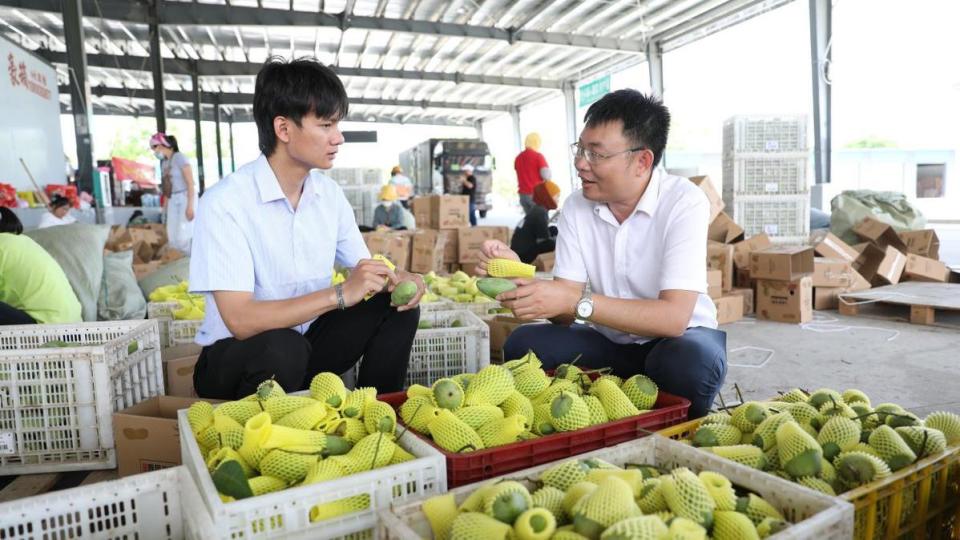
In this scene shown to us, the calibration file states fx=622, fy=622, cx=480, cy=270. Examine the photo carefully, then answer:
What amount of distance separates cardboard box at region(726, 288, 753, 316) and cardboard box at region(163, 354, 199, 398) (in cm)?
430

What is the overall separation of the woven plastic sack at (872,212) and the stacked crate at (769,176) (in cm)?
43

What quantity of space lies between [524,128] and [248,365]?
2228cm

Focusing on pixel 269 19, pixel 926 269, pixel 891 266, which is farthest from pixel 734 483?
pixel 269 19

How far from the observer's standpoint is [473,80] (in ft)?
57.1

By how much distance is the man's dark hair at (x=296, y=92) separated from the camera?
200cm

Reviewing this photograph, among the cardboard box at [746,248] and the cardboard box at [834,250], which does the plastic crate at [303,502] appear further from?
the cardboard box at [834,250]

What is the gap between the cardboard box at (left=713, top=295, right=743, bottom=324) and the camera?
504 centimetres

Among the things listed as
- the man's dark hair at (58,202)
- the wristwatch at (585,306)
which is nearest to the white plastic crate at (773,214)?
the wristwatch at (585,306)

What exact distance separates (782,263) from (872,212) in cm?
237

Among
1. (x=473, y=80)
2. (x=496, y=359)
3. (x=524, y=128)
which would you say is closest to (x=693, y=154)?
(x=524, y=128)

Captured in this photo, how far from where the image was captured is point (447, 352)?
8.68ft

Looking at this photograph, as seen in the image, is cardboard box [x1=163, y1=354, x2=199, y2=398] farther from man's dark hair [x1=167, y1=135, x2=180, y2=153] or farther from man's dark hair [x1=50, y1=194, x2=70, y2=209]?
man's dark hair [x1=167, y1=135, x2=180, y2=153]

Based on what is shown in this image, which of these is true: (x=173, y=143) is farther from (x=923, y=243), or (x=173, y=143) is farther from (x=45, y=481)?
(x=923, y=243)

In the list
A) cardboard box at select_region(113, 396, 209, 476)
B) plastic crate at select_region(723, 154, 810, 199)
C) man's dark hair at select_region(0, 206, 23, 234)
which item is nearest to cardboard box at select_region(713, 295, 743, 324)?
plastic crate at select_region(723, 154, 810, 199)
